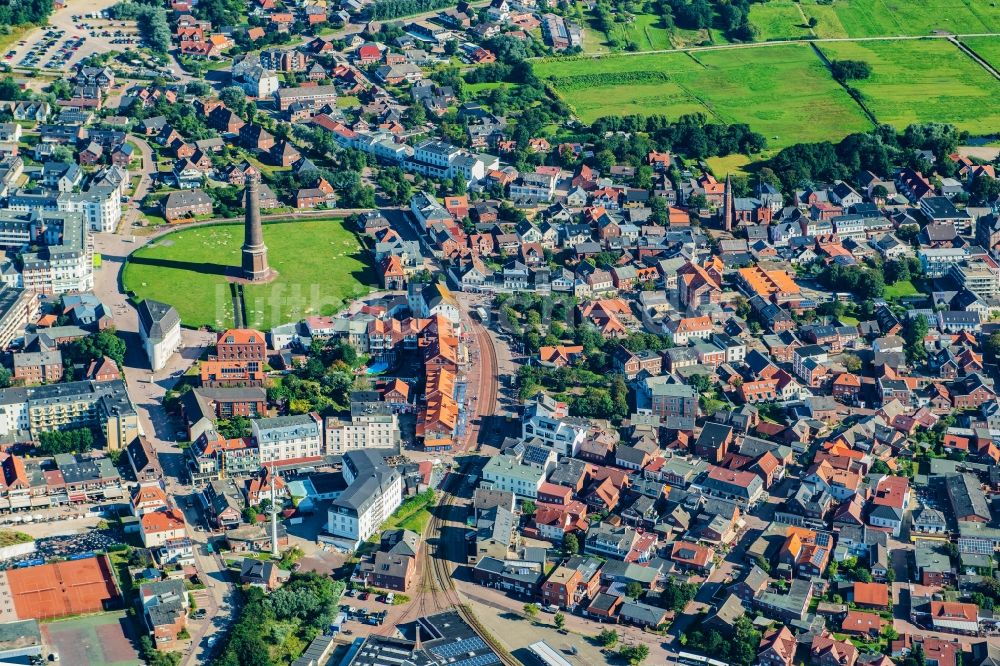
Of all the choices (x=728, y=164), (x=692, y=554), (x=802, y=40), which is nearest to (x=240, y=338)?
(x=692, y=554)

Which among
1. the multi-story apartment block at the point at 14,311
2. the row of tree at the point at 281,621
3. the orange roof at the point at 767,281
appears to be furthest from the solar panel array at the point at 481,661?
the orange roof at the point at 767,281

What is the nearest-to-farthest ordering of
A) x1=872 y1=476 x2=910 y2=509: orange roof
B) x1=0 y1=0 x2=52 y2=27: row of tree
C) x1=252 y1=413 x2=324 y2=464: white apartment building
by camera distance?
x1=872 y1=476 x2=910 y2=509: orange roof → x1=252 y1=413 x2=324 y2=464: white apartment building → x1=0 y1=0 x2=52 y2=27: row of tree

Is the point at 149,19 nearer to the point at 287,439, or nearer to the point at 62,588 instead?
the point at 287,439

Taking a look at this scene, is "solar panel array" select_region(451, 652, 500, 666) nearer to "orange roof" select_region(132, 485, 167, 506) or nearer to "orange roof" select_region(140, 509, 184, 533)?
"orange roof" select_region(140, 509, 184, 533)

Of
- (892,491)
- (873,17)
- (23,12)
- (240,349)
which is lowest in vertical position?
(892,491)

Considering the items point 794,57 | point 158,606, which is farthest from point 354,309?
point 794,57

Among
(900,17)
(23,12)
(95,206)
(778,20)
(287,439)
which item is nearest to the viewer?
(287,439)

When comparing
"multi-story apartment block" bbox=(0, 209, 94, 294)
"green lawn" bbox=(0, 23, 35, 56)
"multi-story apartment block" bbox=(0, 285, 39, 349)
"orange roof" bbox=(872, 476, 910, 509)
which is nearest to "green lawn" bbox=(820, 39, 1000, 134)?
"orange roof" bbox=(872, 476, 910, 509)
